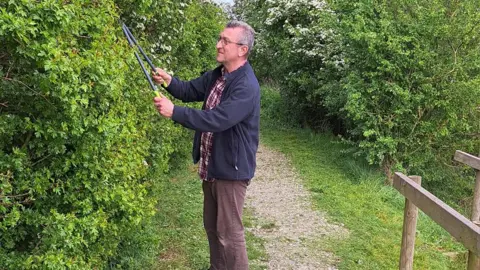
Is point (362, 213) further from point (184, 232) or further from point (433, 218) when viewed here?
point (433, 218)

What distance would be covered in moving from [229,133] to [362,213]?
4203mm

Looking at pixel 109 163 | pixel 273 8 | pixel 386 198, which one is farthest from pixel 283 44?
pixel 109 163

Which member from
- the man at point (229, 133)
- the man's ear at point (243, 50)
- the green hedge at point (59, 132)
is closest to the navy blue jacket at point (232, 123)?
the man at point (229, 133)

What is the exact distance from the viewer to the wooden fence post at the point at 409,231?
13.9ft

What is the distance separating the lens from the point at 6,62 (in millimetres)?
2387

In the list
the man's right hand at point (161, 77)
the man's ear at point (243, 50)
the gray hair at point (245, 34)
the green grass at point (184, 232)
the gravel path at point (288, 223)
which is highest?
the gray hair at point (245, 34)

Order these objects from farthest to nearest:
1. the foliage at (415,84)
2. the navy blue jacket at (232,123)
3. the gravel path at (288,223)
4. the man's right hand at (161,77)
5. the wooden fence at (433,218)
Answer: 1. the foliage at (415,84)
2. the gravel path at (288,223)
3. the man's right hand at (161,77)
4. the navy blue jacket at (232,123)
5. the wooden fence at (433,218)

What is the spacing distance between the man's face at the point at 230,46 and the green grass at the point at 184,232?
232cm

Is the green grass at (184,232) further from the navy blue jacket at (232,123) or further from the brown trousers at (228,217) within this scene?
the navy blue jacket at (232,123)

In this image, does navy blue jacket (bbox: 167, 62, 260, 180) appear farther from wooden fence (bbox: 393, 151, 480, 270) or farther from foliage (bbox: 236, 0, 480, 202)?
foliage (bbox: 236, 0, 480, 202)

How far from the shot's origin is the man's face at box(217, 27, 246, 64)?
3.47 meters

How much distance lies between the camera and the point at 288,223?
260 inches

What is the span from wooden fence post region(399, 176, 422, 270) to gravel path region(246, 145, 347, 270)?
1017 mm

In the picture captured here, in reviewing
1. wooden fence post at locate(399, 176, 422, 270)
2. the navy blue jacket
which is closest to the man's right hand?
the navy blue jacket
